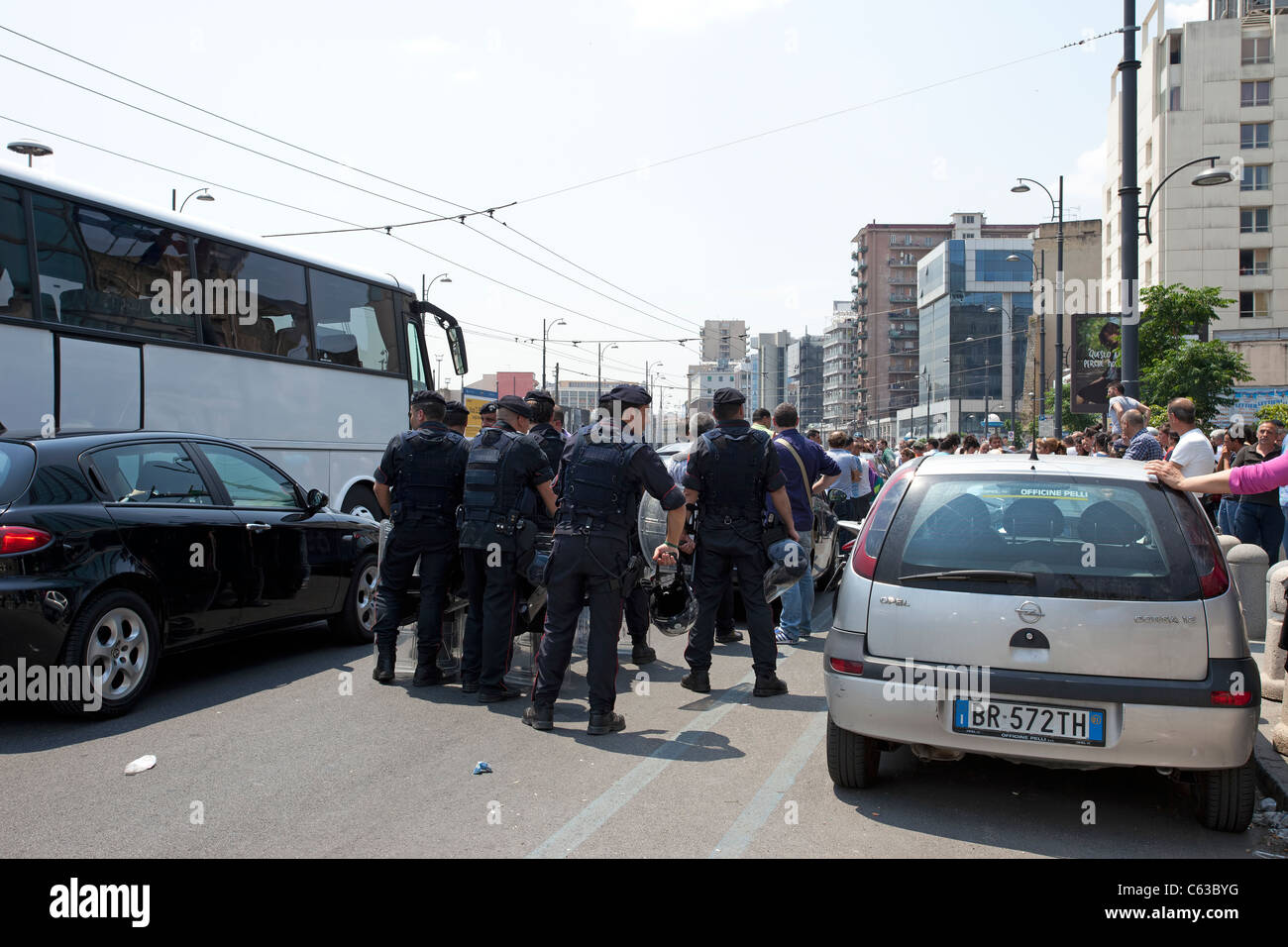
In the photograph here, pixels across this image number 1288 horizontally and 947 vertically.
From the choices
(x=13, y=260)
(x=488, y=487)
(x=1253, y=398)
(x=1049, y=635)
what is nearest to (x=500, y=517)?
(x=488, y=487)

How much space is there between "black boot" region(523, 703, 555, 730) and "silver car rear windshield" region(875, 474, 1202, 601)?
223cm

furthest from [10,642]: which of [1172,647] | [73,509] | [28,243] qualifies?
[1172,647]

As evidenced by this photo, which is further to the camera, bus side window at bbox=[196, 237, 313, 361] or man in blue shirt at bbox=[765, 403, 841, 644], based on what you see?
bus side window at bbox=[196, 237, 313, 361]

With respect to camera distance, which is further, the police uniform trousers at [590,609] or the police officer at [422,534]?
the police officer at [422,534]

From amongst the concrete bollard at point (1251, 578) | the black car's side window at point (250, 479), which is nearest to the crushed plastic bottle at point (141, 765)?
the black car's side window at point (250, 479)

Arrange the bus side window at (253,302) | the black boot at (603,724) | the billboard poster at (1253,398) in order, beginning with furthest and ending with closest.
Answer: the billboard poster at (1253,398)
the bus side window at (253,302)
the black boot at (603,724)

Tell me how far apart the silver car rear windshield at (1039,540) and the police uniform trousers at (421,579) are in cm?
331

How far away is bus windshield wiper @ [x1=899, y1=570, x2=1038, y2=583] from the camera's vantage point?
4027 millimetres

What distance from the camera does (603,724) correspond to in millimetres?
5492

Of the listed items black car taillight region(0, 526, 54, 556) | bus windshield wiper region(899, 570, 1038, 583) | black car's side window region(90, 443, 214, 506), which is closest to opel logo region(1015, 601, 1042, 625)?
bus windshield wiper region(899, 570, 1038, 583)

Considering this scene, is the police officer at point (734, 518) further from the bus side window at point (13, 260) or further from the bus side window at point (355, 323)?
the bus side window at point (355, 323)

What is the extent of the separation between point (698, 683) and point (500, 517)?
5.62 feet

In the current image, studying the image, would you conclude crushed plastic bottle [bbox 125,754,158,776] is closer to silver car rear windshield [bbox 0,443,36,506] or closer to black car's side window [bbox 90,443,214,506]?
silver car rear windshield [bbox 0,443,36,506]

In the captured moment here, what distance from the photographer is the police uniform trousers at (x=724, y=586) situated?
21.2ft
